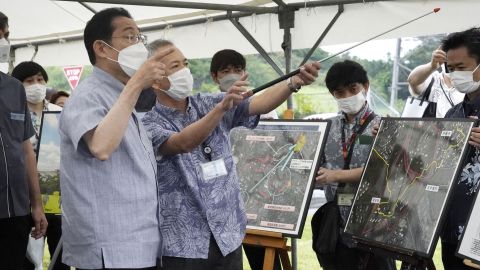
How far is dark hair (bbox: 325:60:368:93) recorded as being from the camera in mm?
3551

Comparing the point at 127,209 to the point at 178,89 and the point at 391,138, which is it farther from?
the point at 391,138

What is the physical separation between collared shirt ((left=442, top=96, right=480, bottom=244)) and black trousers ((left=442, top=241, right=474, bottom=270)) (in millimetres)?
45

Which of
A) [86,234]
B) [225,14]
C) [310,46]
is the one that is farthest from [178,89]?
[225,14]

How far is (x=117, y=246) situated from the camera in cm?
204

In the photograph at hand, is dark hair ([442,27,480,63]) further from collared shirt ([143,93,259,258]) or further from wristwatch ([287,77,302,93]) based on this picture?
collared shirt ([143,93,259,258])

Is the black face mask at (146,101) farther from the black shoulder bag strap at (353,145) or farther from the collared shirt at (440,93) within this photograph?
the collared shirt at (440,93)

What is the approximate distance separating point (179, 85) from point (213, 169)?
1.24 ft

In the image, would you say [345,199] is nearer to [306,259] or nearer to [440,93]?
[440,93]

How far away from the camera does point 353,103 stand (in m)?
3.51

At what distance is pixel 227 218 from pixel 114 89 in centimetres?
74

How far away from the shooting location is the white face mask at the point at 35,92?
477cm

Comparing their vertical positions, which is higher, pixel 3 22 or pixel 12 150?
pixel 3 22

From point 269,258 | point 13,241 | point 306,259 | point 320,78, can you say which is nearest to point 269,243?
point 269,258

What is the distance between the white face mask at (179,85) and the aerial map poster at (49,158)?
2168mm
